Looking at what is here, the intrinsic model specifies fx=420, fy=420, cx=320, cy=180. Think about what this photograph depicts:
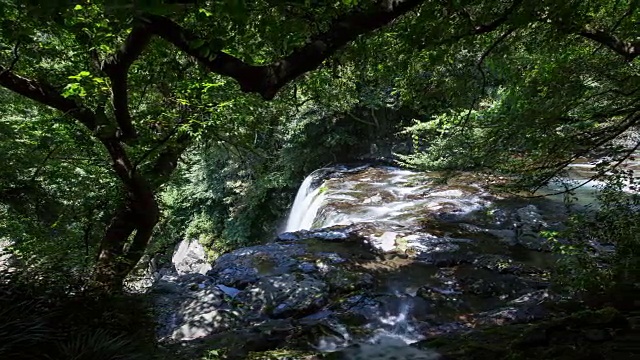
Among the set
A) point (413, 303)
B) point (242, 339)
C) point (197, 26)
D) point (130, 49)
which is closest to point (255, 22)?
point (197, 26)

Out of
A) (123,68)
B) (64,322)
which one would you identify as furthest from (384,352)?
(123,68)

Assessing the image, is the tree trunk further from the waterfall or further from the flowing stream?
the waterfall

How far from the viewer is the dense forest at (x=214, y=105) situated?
3.05 m

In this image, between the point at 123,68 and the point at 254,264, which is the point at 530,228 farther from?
the point at 123,68

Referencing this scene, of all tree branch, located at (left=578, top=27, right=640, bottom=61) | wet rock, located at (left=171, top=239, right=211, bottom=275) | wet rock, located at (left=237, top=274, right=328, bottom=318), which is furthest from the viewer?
wet rock, located at (left=171, top=239, right=211, bottom=275)

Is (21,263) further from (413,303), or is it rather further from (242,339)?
(413,303)

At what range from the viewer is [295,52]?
2.95 metres

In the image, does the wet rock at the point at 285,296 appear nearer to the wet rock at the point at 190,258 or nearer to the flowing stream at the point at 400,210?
the flowing stream at the point at 400,210

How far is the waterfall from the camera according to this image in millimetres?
12055

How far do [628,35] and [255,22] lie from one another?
14.4 ft

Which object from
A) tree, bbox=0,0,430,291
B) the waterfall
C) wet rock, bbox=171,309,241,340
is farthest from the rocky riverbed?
the waterfall

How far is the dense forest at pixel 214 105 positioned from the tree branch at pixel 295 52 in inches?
0.4

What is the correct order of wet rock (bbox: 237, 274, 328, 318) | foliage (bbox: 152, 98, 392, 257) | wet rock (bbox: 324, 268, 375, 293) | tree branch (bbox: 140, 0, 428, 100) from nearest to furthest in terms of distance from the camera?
1. tree branch (bbox: 140, 0, 428, 100)
2. wet rock (bbox: 237, 274, 328, 318)
3. wet rock (bbox: 324, 268, 375, 293)
4. foliage (bbox: 152, 98, 392, 257)

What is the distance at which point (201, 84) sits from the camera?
16.2 feet
